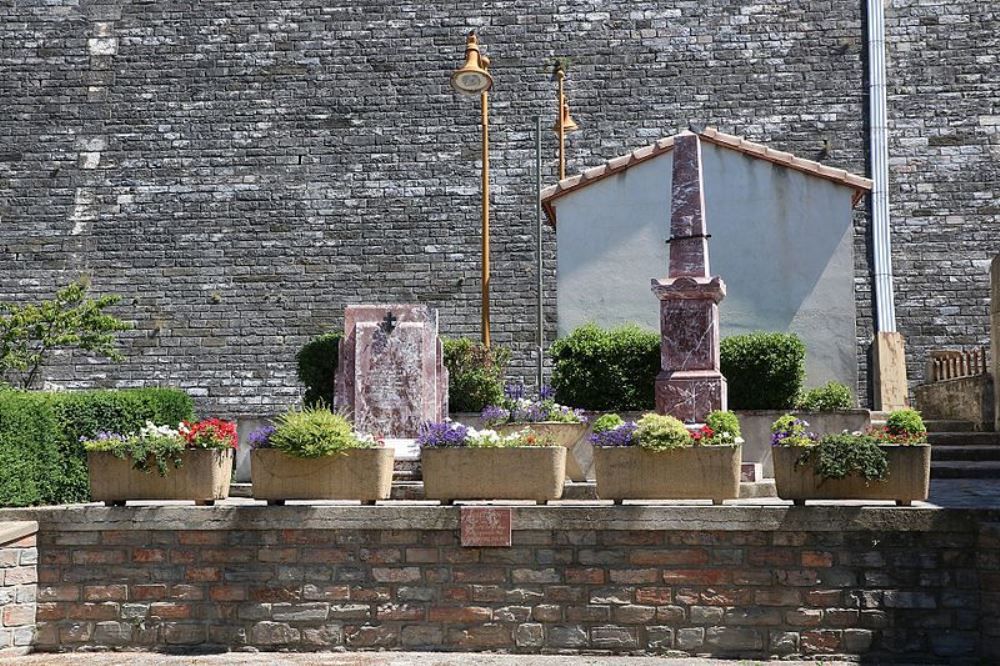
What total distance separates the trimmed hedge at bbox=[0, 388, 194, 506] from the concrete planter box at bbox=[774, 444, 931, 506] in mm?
5331

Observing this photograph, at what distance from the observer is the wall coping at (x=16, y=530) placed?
695 cm

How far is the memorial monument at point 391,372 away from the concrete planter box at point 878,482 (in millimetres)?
3831

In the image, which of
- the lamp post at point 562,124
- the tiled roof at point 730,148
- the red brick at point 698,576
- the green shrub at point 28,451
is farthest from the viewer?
the lamp post at point 562,124

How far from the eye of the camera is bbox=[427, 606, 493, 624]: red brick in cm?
698

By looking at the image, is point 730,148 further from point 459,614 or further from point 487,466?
point 459,614

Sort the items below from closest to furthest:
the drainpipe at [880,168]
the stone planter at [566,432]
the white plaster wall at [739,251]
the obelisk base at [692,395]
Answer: the stone planter at [566,432] → the obelisk base at [692,395] → the white plaster wall at [739,251] → the drainpipe at [880,168]

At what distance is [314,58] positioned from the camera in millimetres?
18141

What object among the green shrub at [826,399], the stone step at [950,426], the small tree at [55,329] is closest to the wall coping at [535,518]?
the green shrub at [826,399]

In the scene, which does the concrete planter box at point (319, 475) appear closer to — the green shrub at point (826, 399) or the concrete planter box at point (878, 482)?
the concrete planter box at point (878, 482)

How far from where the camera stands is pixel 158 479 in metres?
7.14

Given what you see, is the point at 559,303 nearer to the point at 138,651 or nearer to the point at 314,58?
the point at 314,58

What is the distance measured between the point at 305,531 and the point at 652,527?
234cm

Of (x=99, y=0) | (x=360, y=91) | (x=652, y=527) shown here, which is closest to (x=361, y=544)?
(x=652, y=527)

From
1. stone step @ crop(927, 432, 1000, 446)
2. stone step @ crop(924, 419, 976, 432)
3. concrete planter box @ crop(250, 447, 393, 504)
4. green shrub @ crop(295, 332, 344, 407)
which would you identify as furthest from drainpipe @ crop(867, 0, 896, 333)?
concrete planter box @ crop(250, 447, 393, 504)
